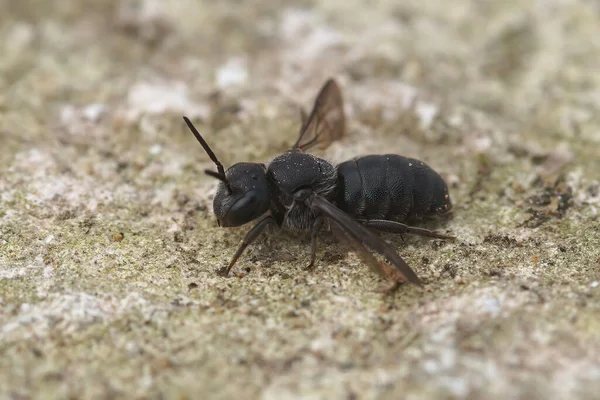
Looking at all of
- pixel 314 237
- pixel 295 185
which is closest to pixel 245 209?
pixel 295 185

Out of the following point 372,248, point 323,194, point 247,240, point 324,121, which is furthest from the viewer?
point 324,121

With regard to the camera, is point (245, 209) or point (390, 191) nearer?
point (245, 209)

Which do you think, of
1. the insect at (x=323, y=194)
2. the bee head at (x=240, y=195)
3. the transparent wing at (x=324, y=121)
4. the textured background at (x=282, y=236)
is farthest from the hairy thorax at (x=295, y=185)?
the transparent wing at (x=324, y=121)

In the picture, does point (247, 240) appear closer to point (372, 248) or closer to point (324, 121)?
point (372, 248)

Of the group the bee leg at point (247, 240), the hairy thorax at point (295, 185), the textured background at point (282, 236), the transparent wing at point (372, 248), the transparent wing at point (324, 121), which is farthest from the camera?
the transparent wing at point (324, 121)

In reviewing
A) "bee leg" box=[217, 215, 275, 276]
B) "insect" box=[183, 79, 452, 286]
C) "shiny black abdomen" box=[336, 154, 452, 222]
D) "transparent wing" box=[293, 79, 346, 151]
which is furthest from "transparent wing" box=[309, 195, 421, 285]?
"transparent wing" box=[293, 79, 346, 151]

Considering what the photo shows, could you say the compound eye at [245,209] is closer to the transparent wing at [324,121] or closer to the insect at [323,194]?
the insect at [323,194]

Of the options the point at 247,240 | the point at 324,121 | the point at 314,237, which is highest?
the point at 324,121
